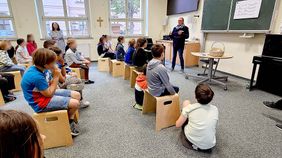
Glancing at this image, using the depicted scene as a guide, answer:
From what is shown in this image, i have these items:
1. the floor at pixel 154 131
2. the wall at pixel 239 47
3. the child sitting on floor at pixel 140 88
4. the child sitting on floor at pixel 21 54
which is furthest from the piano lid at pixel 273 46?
the child sitting on floor at pixel 21 54

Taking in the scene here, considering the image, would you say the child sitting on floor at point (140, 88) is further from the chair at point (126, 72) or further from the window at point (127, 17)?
the window at point (127, 17)

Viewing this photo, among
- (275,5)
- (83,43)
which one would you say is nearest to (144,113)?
(275,5)

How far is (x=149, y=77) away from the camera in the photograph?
2.10 metres

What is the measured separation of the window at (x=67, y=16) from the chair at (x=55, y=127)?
483 centimetres

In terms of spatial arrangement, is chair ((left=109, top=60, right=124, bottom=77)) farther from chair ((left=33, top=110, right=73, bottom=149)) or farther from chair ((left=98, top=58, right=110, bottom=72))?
chair ((left=33, top=110, right=73, bottom=149))

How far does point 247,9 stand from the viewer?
359 centimetres

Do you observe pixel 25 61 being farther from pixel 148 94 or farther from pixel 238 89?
pixel 238 89

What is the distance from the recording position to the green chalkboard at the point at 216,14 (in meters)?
4.11

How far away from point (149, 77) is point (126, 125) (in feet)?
2.23

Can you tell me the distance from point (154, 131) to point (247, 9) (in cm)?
341

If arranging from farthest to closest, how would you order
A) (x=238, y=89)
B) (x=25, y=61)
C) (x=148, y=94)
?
(x=25, y=61)
(x=238, y=89)
(x=148, y=94)

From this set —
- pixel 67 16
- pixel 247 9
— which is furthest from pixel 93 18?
pixel 247 9

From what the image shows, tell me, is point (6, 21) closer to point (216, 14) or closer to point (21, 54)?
point (21, 54)

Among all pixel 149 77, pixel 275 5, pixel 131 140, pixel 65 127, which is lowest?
pixel 131 140
